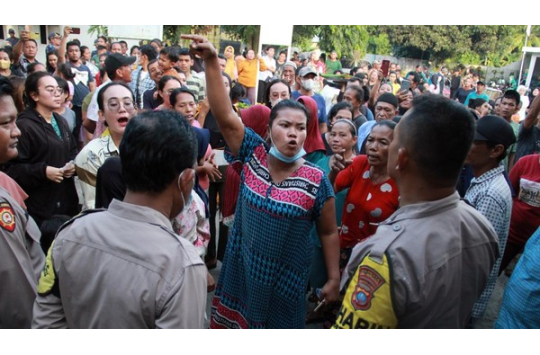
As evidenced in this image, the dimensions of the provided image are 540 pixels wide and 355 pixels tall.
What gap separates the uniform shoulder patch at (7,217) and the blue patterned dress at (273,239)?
118 cm

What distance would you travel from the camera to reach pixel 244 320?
8.32 feet

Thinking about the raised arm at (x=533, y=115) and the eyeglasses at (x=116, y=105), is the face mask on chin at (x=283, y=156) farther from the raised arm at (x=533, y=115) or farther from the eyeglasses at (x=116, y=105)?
the raised arm at (x=533, y=115)

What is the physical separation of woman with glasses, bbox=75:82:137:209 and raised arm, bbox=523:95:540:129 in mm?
4243

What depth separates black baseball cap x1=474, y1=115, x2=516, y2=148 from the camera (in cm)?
280

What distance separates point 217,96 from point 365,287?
4.64 ft

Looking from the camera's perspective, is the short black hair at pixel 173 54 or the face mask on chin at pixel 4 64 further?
the face mask on chin at pixel 4 64

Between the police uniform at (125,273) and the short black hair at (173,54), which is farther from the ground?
the short black hair at (173,54)

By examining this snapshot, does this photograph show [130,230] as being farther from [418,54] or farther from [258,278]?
[418,54]

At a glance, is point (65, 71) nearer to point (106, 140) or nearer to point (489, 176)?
point (106, 140)

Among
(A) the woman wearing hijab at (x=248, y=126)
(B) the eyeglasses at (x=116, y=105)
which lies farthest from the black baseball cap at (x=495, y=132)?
(B) the eyeglasses at (x=116, y=105)

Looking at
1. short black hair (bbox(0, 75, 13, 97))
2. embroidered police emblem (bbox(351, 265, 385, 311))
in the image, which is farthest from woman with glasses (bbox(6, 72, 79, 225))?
embroidered police emblem (bbox(351, 265, 385, 311))

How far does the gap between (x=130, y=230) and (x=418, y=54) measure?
33648mm

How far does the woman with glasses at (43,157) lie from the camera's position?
10.4 feet

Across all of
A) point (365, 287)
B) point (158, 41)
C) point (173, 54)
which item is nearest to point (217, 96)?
point (365, 287)
